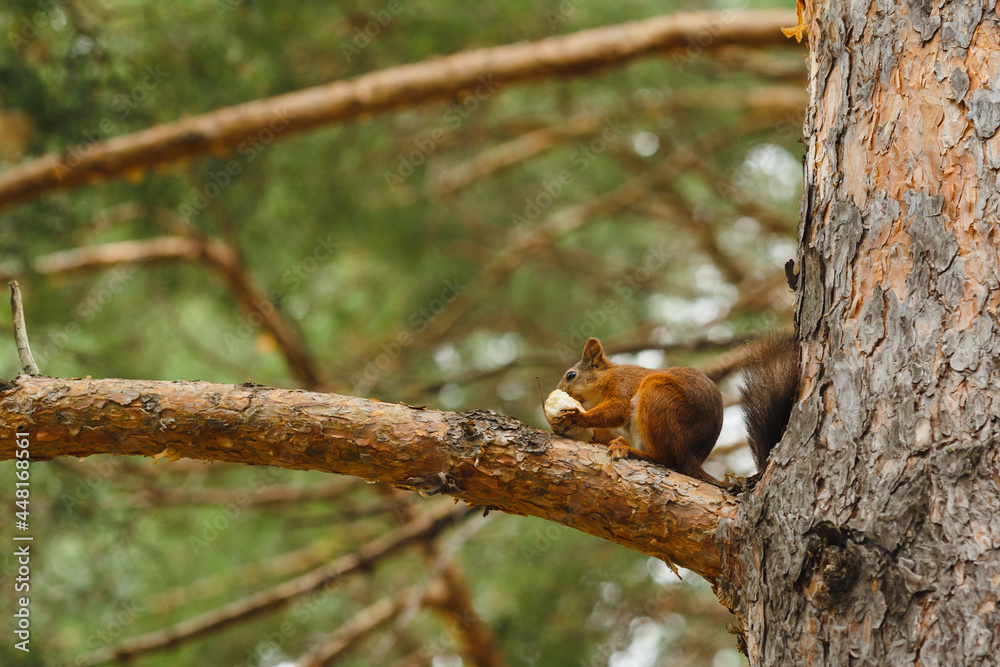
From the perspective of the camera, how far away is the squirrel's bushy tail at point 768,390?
1.53 metres

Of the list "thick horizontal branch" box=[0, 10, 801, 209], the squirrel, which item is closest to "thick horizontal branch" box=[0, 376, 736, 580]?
the squirrel

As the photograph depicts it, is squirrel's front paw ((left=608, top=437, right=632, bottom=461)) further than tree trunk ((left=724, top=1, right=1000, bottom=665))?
Yes

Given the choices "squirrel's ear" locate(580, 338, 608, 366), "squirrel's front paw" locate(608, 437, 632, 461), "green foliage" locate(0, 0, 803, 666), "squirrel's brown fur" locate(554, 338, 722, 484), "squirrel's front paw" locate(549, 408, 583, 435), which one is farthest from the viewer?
"green foliage" locate(0, 0, 803, 666)

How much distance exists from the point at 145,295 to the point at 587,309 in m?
3.35

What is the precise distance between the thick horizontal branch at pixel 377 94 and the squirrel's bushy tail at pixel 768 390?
6.54ft

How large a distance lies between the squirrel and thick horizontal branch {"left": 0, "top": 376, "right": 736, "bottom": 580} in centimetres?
14

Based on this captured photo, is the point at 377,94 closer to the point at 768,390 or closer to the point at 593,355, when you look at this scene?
the point at 593,355

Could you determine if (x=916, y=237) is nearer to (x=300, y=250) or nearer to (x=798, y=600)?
(x=798, y=600)

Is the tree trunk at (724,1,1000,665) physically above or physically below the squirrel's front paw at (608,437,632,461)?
above

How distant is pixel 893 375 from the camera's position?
1.31 metres

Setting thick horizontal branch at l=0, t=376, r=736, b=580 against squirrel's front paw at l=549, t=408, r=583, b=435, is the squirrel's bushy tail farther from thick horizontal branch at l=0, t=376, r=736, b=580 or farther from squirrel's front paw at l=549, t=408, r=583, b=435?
squirrel's front paw at l=549, t=408, r=583, b=435

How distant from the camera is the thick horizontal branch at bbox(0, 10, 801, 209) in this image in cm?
312

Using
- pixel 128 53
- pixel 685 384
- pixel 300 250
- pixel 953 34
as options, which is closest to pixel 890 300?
pixel 953 34

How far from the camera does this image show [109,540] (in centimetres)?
444
